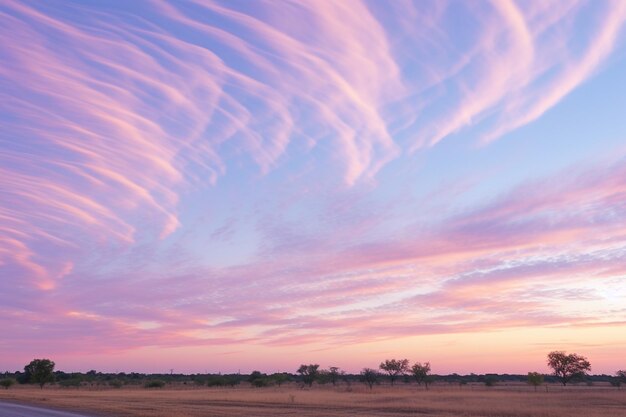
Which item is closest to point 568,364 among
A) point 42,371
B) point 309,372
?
point 309,372

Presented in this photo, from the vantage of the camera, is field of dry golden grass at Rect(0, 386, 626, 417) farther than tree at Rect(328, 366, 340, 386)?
No

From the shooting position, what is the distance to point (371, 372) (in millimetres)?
160750

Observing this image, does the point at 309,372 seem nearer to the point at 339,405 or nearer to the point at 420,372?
the point at 420,372

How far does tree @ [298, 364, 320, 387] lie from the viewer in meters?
173

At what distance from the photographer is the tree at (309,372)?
17312 cm

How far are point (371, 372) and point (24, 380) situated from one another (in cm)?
9014

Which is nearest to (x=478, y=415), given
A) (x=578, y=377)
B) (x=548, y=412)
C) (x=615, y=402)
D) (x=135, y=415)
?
(x=548, y=412)

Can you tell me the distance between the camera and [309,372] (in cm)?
17488

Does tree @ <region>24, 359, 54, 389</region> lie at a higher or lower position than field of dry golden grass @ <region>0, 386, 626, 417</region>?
higher

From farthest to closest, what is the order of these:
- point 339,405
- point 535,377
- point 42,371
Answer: point 42,371
point 535,377
point 339,405

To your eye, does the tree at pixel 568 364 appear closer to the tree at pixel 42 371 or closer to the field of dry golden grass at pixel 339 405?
the field of dry golden grass at pixel 339 405

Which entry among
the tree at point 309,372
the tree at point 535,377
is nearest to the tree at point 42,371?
the tree at point 309,372

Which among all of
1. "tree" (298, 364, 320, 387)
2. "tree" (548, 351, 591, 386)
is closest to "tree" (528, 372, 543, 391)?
"tree" (548, 351, 591, 386)

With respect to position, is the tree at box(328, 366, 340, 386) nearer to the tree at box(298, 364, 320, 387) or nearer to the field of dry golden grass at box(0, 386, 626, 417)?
the tree at box(298, 364, 320, 387)
